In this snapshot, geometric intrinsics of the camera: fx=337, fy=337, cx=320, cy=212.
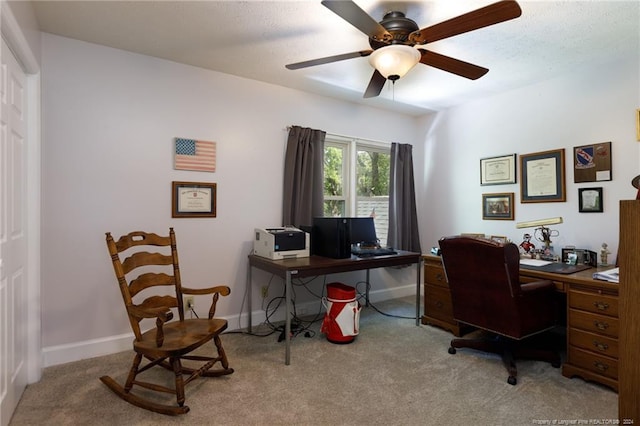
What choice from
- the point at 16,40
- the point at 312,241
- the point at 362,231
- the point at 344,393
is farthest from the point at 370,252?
the point at 16,40

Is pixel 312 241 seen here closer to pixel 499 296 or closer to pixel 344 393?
pixel 344 393

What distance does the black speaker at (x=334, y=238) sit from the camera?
291 cm

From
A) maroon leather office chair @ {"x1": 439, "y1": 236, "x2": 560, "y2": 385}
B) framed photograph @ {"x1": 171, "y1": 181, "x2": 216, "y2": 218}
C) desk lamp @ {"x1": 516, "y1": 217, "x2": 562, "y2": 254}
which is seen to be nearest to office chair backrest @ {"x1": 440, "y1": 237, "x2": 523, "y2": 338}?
maroon leather office chair @ {"x1": 439, "y1": 236, "x2": 560, "y2": 385}

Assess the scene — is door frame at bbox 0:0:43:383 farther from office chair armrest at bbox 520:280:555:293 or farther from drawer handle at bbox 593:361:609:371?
drawer handle at bbox 593:361:609:371

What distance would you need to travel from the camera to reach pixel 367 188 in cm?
418

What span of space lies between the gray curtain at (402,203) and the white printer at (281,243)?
1.51 metres

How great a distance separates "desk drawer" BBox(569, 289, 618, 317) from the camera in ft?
6.93

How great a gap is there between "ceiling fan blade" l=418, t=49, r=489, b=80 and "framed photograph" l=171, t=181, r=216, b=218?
201cm

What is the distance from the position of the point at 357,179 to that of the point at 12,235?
10.3 ft

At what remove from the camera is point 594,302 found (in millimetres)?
2186

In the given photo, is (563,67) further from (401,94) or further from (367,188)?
(367,188)

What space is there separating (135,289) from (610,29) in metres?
3.62

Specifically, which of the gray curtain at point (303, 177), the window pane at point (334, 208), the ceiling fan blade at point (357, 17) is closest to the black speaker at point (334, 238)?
the gray curtain at point (303, 177)

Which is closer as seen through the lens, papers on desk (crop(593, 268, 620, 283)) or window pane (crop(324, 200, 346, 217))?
papers on desk (crop(593, 268, 620, 283))
